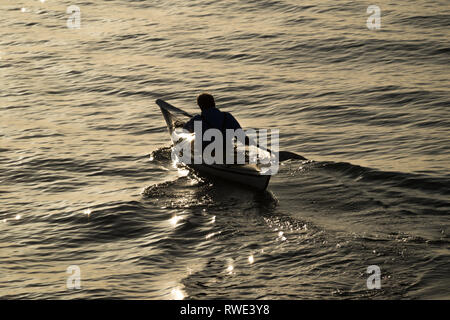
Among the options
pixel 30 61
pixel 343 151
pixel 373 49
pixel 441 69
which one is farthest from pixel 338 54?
pixel 30 61

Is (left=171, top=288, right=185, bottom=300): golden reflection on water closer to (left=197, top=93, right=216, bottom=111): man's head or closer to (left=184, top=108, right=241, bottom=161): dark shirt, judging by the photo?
(left=184, top=108, right=241, bottom=161): dark shirt

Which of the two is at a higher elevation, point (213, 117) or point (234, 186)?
point (213, 117)

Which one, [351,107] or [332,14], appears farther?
[332,14]

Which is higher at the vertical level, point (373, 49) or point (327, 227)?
point (373, 49)

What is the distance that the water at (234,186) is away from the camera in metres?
10.0

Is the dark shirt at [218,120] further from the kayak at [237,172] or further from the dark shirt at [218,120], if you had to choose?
the kayak at [237,172]

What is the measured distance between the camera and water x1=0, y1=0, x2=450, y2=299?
1004cm

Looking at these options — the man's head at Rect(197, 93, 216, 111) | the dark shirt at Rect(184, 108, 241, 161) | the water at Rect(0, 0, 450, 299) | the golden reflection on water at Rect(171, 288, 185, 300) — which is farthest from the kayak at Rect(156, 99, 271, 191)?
the golden reflection on water at Rect(171, 288, 185, 300)

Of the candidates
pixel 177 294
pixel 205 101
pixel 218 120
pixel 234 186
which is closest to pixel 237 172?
pixel 234 186

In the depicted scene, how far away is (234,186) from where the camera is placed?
1343 cm

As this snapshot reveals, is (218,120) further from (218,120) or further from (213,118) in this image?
(213,118)

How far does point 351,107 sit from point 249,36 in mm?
8985

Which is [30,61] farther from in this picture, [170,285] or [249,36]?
[170,285]

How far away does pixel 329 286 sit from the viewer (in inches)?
368
